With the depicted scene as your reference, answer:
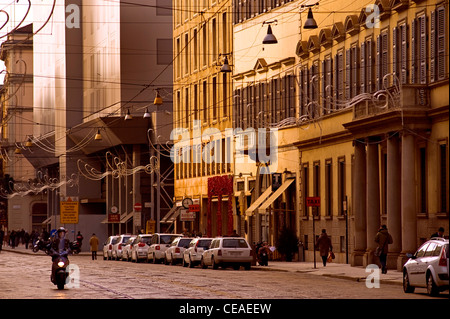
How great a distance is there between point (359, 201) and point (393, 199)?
4.63 metres

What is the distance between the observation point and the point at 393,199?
45.8 metres

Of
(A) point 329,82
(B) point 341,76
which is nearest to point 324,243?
(B) point 341,76

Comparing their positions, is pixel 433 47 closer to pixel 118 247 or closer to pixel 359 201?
pixel 359 201

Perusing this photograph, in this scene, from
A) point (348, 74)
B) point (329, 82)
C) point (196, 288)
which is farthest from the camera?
point (329, 82)

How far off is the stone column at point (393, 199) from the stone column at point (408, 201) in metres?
1.28

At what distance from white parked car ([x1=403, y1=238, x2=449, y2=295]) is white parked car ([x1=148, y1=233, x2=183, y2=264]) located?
32213mm

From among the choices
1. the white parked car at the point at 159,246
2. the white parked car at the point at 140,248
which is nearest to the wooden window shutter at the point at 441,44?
the white parked car at the point at 159,246

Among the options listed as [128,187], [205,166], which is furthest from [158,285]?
[128,187]

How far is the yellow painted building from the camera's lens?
4381cm

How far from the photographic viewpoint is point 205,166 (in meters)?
80.1
